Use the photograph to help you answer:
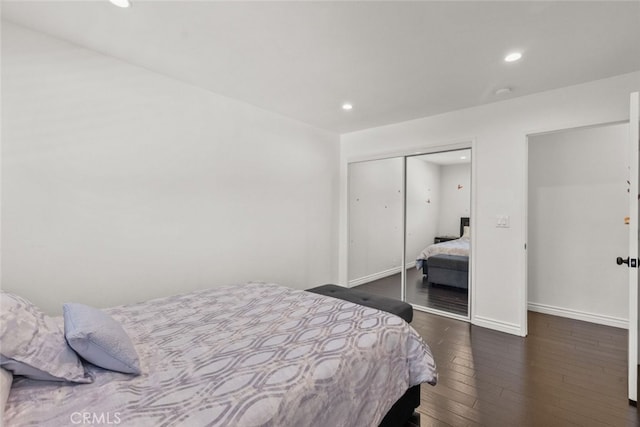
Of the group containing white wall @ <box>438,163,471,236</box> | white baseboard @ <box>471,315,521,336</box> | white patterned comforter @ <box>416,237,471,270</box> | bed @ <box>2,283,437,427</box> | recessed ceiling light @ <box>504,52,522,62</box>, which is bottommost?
white baseboard @ <box>471,315,521,336</box>

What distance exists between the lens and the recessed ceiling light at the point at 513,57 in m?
2.25

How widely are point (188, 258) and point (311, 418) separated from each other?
84.1 inches

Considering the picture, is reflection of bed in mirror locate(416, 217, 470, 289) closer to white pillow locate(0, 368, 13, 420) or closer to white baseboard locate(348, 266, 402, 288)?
white baseboard locate(348, 266, 402, 288)

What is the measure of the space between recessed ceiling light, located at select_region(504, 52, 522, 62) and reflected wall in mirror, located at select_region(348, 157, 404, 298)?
2.15 meters

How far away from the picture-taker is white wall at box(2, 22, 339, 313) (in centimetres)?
200

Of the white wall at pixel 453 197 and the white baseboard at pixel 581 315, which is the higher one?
the white wall at pixel 453 197

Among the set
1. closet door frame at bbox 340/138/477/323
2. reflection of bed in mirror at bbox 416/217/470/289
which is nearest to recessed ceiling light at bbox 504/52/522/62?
closet door frame at bbox 340/138/477/323

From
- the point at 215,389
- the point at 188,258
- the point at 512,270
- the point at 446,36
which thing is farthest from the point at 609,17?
the point at 188,258

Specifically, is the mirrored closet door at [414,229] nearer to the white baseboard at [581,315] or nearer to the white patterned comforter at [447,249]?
the white patterned comforter at [447,249]

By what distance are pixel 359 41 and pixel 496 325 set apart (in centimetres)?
319

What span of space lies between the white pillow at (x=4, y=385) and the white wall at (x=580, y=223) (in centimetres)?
463

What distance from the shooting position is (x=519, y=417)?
1833 millimetres

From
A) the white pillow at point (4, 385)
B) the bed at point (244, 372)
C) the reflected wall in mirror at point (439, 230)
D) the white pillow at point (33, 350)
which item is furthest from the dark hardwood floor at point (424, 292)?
the white pillow at point (4, 385)

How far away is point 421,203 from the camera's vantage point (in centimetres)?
406
